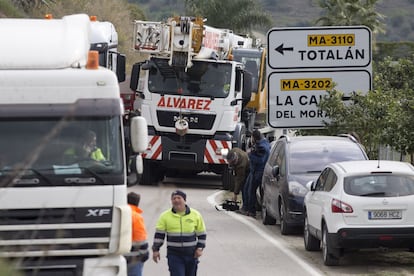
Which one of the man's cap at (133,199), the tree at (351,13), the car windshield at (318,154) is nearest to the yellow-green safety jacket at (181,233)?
the man's cap at (133,199)

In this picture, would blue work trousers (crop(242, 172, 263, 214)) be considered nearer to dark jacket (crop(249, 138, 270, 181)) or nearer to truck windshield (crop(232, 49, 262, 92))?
dark jacket (crop(249, 138, 270, 181))

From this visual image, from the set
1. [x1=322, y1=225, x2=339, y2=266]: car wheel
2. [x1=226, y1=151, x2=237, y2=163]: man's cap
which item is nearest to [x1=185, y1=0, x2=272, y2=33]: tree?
[x1=226, y1=151, x2=237, y2=163]: man's cap

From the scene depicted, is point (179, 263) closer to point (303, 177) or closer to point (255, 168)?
point (303, 177)

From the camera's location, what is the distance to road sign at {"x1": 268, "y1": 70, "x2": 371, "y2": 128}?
2269 cm

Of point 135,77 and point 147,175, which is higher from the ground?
point 135,77

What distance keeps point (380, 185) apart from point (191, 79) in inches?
496

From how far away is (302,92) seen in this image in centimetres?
2298

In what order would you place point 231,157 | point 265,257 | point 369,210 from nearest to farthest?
1. point 369,210
2. point 265,257
3. point 231,157

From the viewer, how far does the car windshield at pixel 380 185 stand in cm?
1584

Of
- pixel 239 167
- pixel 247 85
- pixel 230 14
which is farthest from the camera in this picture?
pixel 230 14

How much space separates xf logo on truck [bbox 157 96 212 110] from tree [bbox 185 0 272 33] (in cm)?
3929

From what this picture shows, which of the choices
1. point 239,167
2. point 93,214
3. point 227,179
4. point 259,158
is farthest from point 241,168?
point 93,214

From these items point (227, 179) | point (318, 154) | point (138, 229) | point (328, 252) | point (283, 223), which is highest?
point (138, 229)

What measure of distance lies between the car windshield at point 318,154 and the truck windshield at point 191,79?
747 cm
